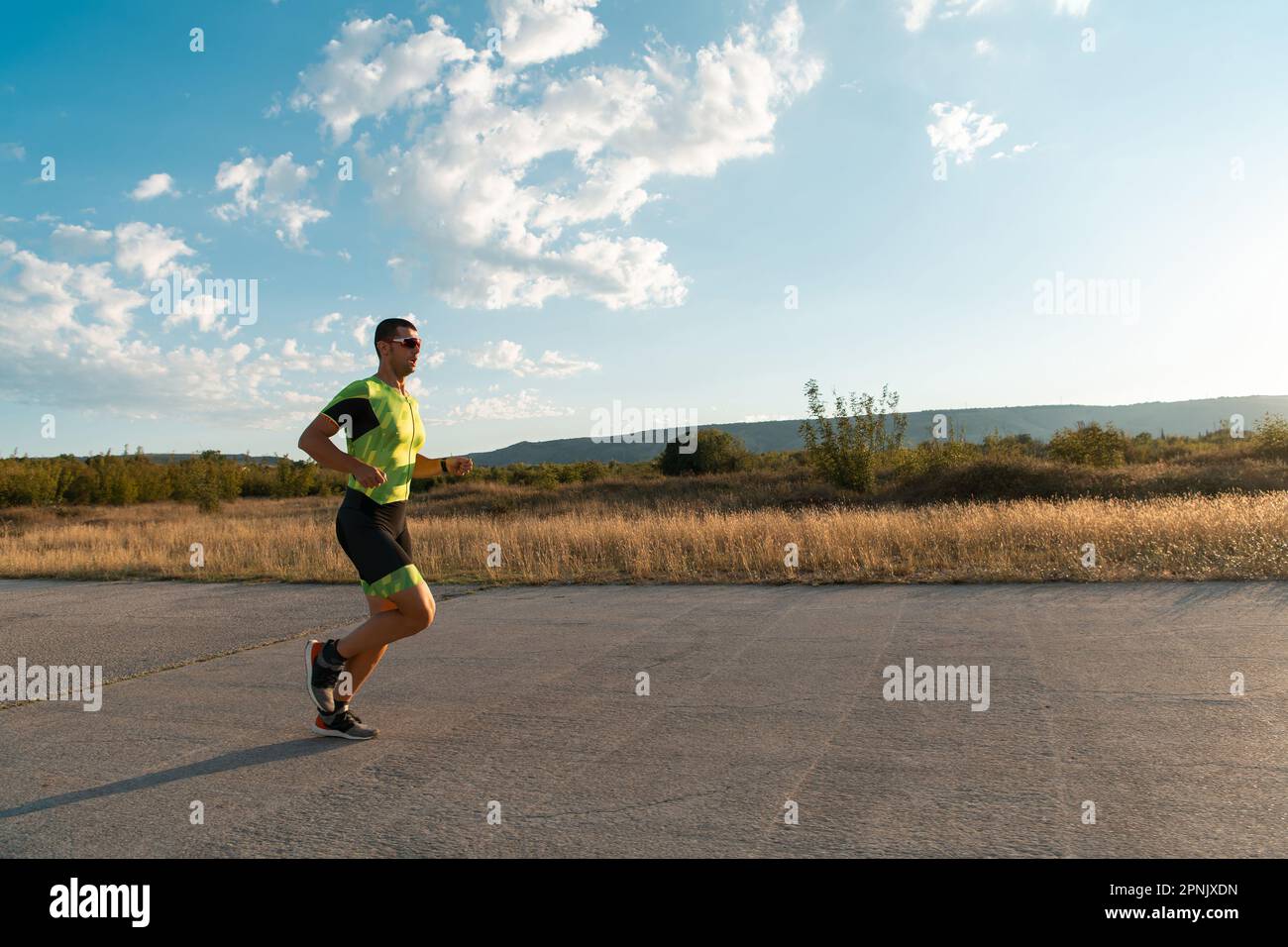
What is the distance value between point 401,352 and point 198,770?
2.53m

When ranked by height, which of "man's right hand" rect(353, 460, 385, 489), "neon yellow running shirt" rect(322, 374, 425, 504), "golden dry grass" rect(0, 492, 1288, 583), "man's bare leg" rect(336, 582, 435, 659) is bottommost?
"golden dry grass" rect(0, 492, 1288, 583)

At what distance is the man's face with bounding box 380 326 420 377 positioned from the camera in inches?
203

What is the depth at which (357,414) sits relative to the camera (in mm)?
4859

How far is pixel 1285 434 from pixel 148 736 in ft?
134

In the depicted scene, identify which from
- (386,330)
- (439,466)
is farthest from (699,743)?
(386,330)

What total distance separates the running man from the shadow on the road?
21 centimetres

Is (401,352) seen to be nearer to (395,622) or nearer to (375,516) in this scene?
(375,516)

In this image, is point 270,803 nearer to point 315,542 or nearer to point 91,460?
point 315,542

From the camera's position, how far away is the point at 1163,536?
12117 millimetres

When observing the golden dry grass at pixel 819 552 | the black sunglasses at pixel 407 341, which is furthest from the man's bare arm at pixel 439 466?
the golden dry grass at pixel 819 552

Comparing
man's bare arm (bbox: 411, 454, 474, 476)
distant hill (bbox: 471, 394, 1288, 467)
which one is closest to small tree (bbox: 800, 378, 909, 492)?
man's bare arm (bbox: 411, 454, 474, 476)

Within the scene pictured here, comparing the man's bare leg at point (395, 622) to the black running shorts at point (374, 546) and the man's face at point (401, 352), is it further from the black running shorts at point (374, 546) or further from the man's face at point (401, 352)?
the man's face at point (401, 352)

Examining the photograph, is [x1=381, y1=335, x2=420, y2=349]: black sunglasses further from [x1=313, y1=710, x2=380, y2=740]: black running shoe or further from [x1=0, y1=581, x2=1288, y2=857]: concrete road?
[x1=0, y1=581, x2=1288, y2=857]: concrete road
